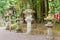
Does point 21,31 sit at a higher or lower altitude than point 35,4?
lower

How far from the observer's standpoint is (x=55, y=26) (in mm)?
11844

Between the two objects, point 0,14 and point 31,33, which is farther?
point 0,14

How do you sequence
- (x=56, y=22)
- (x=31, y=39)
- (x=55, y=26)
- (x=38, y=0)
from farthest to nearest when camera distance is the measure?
(x=38, y=0), (x=56, y=22), (x=55, y=26), (x=31, y=39)

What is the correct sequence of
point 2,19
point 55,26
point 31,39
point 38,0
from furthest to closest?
point 2,19, point 38,0, point 55,26, point 31,39

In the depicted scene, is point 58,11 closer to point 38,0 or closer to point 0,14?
point 38,0

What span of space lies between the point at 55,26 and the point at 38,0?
9.99ft

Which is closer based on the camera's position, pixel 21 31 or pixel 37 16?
pixel 21 31

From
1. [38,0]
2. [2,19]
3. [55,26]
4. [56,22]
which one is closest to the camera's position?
[55,26]

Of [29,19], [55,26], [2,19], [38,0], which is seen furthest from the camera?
[2,19]

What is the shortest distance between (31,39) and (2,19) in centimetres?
1303

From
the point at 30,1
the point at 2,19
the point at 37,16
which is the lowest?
the point at 2,19

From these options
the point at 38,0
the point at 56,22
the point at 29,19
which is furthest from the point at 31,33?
the point at 38,0

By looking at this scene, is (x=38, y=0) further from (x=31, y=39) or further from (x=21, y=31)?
(x=31, y=39)

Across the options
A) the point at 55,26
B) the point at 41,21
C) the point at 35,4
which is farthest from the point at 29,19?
the point at 35,4
